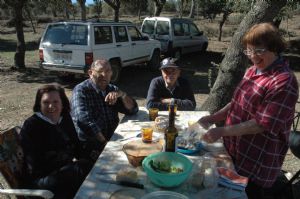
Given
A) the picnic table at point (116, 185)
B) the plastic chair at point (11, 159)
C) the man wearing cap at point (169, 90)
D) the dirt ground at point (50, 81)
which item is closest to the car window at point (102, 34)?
the dirt ground at point (50, 81)

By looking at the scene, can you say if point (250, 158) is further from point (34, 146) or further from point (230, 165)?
point (34, 146)

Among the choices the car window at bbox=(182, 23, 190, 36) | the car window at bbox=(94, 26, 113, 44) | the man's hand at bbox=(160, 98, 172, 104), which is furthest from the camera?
the car window at bbox=(182, 23, 190, 36)

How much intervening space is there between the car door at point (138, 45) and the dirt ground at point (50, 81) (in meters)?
0.65

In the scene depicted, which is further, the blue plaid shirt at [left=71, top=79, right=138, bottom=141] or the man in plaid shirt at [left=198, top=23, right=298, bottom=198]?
the blue plaid shirt at [left=71, top=79, right=138, bottom=141]

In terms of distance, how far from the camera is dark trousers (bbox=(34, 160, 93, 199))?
8.82 ft

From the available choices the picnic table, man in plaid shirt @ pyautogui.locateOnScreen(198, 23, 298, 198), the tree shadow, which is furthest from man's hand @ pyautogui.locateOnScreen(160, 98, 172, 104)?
the tree shadow

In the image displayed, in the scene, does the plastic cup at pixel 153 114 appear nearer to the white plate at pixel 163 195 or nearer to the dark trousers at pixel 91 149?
the dark trousers at pixel 91 149

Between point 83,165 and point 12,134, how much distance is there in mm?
701

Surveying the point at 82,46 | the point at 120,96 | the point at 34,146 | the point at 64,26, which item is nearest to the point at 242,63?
the point at 120,96

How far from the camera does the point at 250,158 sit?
2.56m

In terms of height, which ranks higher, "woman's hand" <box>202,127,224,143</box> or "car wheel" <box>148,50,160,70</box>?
"woman's hand" <box>202,127,224,143</box>

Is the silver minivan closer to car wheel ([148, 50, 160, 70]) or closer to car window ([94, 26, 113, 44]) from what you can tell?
car wheel ([148, 50, 160, 70])

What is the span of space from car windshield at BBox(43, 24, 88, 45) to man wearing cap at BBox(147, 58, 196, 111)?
474 centimetres

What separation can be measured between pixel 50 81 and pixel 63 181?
7.73 meters
